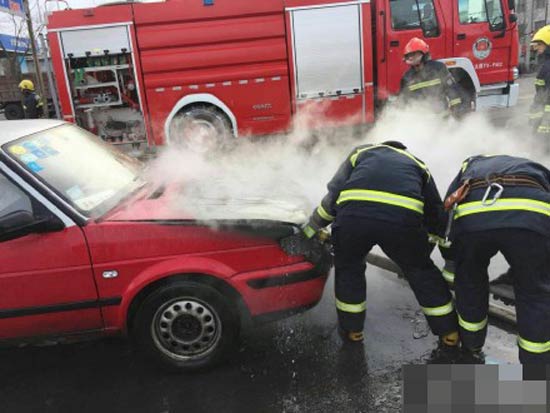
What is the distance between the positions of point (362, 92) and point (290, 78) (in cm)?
134

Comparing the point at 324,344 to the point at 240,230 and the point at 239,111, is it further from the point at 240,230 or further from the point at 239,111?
the point at 239,111

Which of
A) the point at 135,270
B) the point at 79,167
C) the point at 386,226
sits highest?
the point at 79,167

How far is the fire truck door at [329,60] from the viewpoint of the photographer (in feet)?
27.8

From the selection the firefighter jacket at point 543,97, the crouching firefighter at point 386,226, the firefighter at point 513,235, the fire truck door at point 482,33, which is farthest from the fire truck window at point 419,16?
the firefighter at point 513,235

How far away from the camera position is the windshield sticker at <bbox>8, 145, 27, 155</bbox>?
297 centimetres

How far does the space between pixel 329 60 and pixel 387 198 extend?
634 cm

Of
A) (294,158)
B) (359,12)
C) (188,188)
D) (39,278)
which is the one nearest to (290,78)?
(359,12)

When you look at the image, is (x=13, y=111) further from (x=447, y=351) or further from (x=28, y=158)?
(x=447, y=351)

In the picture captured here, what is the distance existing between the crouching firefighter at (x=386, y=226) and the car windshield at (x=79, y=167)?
1380mm

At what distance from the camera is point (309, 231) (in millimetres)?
3131

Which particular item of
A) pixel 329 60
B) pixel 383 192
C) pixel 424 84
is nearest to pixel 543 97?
pixel 424 84

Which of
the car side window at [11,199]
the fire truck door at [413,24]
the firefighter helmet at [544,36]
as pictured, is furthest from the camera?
the fire truck door at [413,24]

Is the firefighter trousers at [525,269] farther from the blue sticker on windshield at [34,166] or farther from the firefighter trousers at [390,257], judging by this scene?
the blue sticker on windshield at [34,166]

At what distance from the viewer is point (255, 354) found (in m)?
3.25
